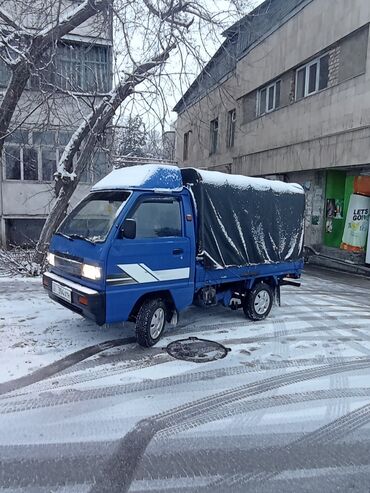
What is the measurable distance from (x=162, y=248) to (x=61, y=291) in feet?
4.65

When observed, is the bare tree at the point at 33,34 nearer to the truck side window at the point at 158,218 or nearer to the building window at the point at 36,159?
the truck side window at the point at 158,218

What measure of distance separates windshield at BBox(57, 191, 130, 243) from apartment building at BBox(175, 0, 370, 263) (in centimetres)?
508

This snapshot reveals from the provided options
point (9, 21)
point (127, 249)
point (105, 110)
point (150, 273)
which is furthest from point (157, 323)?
point (9, 21)

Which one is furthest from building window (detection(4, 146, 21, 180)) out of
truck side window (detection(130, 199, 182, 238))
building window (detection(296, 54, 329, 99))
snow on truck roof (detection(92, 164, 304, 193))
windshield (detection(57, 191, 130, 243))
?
truck side window (detection(130, 199, 182, 238))

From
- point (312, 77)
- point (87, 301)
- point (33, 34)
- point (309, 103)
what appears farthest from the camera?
point (312, 77)

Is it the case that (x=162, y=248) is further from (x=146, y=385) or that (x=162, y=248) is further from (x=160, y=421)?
(x=160, y=421)

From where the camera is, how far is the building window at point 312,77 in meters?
13.8

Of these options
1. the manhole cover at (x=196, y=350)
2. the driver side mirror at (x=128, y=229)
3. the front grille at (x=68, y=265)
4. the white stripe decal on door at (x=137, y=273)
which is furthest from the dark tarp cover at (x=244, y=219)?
the front grille at (x=68, y=265)

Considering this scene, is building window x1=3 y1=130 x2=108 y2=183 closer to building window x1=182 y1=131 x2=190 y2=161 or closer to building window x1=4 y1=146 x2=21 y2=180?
building window x1=4 y1=146 x2=21 y2=180

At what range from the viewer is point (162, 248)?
16.3 feet

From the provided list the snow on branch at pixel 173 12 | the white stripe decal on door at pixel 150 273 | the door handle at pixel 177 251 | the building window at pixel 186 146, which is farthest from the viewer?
the building window at pixel 186 146

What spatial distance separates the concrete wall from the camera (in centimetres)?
1188

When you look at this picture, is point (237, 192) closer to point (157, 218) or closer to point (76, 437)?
point (157, 218)

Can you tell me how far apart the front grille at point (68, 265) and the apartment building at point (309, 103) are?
578 centimetres
